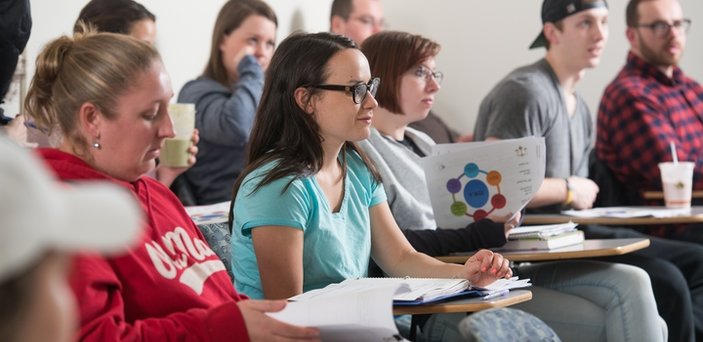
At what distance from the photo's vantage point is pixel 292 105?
244 cm

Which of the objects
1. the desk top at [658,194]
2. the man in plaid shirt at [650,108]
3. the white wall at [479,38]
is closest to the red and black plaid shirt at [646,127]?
the man in plaid shirt at [650,108]

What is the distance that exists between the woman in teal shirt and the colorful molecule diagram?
1.08 feet

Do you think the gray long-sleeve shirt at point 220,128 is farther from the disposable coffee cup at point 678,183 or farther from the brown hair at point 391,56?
the disposable coffee cup at point 678,183

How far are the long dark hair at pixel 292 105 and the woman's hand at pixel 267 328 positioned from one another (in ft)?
2.66

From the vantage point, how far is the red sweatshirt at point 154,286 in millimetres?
1506

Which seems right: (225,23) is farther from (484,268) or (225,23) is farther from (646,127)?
(484,268)

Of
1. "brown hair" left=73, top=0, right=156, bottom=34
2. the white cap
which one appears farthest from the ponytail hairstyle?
"brown hair" left=73, top=0, right=156, bottom=34

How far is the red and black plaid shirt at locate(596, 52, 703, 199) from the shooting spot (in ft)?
13.6

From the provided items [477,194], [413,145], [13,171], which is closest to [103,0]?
[413,145]

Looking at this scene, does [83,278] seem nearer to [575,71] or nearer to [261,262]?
[261,262]

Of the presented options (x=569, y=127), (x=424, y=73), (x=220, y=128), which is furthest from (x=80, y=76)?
(x=569, y=127)

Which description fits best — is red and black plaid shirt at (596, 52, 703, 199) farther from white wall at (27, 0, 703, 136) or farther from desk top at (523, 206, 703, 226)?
white wall at (27, 0, 703, 136)

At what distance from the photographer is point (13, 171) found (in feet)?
2.00

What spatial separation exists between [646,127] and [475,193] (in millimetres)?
1614
